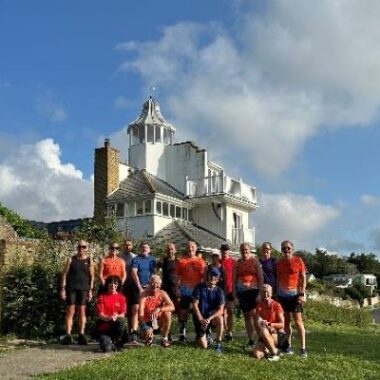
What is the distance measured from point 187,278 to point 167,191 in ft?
79.3

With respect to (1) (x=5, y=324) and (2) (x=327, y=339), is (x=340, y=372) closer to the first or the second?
(2) (x=327, y=339)

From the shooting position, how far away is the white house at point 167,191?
33.0m

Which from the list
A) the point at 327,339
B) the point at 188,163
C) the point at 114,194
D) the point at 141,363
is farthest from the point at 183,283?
the point at 188,163

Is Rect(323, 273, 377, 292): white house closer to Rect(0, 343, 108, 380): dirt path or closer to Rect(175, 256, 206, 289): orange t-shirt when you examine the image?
Rect(175, 256, 206, 289): orange t-shirt

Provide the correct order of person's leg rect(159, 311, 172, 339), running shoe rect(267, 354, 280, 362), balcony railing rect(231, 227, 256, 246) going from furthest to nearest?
1. balcony railing rect(231, 227, 256, 246)
2. person's leg rect(159, 311, 172, 339)
3. running shoe rect(267, 354, 280, 362)

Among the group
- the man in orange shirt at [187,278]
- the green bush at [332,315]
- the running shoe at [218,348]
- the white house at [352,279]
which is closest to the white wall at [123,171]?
the green bush at [332,315]

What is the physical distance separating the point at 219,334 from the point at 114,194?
23801 millimetres

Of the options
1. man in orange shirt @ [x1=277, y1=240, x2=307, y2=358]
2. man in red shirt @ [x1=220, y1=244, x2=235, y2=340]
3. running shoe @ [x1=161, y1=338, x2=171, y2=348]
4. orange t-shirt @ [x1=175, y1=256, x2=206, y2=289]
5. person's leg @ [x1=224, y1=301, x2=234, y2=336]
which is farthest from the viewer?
person's leg @ [x1=224, y1=301, x2=234, y2=336]

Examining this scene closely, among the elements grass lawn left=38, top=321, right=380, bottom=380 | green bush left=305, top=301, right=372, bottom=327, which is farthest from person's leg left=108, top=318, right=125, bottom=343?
green bush left=305, top=301, right=372, bottom=327

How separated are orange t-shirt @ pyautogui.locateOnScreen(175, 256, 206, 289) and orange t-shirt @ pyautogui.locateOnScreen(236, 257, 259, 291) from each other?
2.74ft

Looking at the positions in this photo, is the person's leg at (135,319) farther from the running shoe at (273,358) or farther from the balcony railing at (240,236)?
the balcony railing at (240,236)

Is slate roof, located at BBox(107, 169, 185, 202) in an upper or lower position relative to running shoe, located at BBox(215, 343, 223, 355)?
upper

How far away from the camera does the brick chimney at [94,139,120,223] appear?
109ft

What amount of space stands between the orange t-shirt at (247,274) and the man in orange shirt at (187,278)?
84cm
